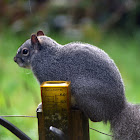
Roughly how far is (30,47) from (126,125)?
0.62m

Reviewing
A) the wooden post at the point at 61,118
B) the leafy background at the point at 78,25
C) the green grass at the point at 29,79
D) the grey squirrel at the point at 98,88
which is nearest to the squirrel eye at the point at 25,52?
the grey squirrel at the point at 98,88

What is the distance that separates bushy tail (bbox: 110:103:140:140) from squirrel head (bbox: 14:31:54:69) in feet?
1.65

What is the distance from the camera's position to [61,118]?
1287 millimetres

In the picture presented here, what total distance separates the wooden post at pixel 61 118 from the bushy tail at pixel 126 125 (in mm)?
185

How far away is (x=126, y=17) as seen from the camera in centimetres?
502

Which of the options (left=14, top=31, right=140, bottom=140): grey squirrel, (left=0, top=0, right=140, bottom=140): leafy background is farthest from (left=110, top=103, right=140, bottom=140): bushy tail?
(left=0, top=0, right=140, bottom=140): leafy background

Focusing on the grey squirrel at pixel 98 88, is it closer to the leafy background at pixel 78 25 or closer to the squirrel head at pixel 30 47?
the squirrel head at pixel 30 47

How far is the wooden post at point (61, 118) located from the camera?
48.9 inches

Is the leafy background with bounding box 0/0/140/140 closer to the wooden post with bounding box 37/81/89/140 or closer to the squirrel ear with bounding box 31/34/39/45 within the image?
the squirrel ear with bounding box 31/34/39/45

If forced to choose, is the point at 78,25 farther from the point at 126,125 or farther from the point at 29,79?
the point at 126,125

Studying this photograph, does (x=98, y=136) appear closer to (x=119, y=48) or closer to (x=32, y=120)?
(x=32, y=120)

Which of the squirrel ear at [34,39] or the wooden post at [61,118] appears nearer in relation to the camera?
the wooden post at [61,118]

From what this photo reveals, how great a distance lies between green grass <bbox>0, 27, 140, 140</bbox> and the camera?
8.28ft

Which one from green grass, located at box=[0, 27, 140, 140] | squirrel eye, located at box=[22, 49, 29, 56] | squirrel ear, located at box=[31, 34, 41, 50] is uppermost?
squirrel ear, located at box=[31, 34, 41, 50]
